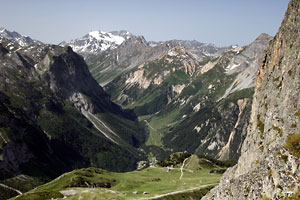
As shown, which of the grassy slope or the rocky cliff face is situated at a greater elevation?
the rocky cliff face

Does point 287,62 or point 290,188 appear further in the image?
point 287,62

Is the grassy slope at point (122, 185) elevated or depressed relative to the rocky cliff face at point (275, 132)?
depressed

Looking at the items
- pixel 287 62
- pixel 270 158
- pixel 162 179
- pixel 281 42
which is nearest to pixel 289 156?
pixel 270 158

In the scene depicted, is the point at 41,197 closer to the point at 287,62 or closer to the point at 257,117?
the point at 257,117

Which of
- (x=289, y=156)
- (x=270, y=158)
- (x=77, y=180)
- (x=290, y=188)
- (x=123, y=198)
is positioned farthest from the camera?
(x=77, y=180)

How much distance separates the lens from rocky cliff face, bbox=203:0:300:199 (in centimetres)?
4175

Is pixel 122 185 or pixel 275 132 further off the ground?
pixel 275 132

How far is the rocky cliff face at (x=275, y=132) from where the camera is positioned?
4175cm

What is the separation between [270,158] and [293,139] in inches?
219

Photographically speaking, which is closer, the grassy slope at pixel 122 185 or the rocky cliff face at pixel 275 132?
the rocky cliff face at pixel 275 132

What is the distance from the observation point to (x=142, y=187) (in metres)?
165

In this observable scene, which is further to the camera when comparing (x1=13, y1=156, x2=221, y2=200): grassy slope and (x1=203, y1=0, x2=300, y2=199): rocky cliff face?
(x1=13, y1=156, x2=221, y2=200): grassy slope

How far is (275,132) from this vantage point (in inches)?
2621

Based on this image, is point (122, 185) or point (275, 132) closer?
point (275, 132)
